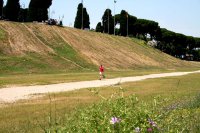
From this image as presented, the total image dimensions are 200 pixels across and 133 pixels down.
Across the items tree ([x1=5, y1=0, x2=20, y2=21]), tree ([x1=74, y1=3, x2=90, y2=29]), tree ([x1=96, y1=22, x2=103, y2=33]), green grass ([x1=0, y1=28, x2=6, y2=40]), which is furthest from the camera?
tree ([x1=96, y1=22, x2=103, y2=33])

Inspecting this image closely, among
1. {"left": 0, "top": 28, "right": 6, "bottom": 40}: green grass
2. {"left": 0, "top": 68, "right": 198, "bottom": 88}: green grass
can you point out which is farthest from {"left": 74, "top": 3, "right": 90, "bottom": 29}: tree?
{"left": 0, "top": 68, "right": 198, "bottom": 88}: green grass

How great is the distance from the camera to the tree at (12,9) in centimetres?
9212

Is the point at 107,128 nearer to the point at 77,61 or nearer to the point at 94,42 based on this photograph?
the point at 77,61

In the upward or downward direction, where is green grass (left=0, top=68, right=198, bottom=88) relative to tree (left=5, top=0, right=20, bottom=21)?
downward

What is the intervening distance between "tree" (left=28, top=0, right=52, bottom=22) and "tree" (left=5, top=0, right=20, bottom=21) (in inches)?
134

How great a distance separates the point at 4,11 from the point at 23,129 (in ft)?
283

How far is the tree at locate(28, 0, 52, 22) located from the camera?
96.7 meters

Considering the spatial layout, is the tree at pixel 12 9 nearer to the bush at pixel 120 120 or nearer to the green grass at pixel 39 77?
the green grass at pixel 39 77

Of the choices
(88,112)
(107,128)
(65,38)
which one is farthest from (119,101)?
(65,38)

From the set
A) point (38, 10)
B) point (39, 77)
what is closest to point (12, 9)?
point (38, 10)

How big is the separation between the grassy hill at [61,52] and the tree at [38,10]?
5898mm

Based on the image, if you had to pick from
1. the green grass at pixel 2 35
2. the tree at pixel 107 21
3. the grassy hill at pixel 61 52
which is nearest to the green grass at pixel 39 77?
the grassy hill at pixel 61 52

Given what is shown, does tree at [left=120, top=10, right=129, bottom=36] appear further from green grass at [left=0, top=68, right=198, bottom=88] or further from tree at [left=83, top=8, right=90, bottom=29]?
green grass at [left=0, top=68, right=198, bottom=88]

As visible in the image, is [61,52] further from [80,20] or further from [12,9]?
[80,20]
